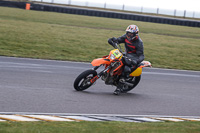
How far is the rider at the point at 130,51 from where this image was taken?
9156 mm

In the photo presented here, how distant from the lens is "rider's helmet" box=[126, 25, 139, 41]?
9.12m

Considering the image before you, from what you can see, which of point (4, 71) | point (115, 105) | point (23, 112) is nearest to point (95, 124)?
point (23, 112)

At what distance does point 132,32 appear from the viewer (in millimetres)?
9133

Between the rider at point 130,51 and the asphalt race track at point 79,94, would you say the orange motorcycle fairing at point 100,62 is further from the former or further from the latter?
the asphalt race track at point 79,94

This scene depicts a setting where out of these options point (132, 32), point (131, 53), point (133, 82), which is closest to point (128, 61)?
point (131, 53)

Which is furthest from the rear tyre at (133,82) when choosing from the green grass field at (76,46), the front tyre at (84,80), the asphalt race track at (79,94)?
the green grass field at (76,46)

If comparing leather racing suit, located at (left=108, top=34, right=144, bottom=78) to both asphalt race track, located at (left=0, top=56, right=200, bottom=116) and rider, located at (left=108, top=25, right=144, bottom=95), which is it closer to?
rider, located at (left=108, top=25, right=144, bottom=95)

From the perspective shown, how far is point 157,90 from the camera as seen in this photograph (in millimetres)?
10578

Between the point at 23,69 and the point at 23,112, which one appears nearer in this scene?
the point at 23,112

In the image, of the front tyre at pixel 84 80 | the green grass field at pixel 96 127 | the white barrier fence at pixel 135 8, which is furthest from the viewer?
the white barrier fence at pixel 135 8

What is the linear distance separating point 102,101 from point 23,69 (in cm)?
419

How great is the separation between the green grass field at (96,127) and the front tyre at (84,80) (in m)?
2.77

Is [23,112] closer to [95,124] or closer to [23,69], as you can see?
[95,124]

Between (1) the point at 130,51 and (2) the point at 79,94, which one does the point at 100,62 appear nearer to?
(2) the point at 79,94
